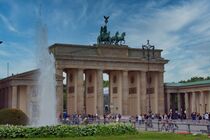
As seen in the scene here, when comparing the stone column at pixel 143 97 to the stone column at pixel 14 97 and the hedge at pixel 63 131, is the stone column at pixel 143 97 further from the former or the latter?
the hedge at pixel 63 131

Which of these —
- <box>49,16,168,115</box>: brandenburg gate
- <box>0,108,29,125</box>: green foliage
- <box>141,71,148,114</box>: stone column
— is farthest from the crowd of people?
<box>141,71,148,114</box>: stone column

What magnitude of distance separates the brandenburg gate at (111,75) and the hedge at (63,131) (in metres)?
50.2

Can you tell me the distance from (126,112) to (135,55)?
42.2ft

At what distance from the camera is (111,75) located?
101m

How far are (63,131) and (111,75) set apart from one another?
223 ft

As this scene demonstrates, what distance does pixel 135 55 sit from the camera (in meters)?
97.8

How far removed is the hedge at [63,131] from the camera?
105 feet

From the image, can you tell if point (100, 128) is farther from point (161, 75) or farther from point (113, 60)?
point (161, 75)

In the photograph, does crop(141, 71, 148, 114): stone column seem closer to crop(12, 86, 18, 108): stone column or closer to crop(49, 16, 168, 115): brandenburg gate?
crop(49, 16, 168, 115): brandenburg gate

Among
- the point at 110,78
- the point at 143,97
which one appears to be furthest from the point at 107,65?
the point at 143,97

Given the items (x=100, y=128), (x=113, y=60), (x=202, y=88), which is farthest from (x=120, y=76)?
(x=100, y=128)

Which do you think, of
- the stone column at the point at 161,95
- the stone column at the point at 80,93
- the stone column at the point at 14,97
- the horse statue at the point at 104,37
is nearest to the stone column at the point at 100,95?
the stone column at the point at 80,93

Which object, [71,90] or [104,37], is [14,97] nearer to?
[71,90]

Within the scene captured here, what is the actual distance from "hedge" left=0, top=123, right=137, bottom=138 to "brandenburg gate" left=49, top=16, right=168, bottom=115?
50193mm
